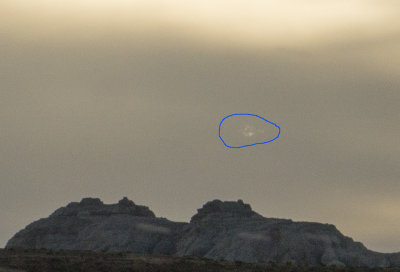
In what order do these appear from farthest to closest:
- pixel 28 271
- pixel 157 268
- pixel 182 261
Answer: pixel 182 261 → pixel 157 268 → pixel 28 271

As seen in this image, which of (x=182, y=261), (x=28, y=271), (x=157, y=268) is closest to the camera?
(x=28, y=271)

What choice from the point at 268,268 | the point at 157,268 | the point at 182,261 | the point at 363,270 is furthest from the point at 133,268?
the point at 363,270

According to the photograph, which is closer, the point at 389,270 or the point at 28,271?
the point at 28,271

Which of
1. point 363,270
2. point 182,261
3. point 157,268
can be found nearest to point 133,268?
point 157,268

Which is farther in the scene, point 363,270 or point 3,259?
point 363,270

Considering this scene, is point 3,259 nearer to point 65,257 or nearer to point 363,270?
point 65,257

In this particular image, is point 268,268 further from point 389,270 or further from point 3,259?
point 3,259
